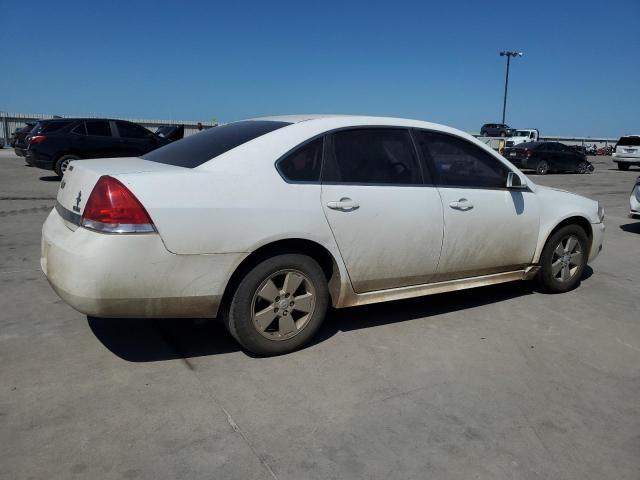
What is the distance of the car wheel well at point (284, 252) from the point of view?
3.32 meters

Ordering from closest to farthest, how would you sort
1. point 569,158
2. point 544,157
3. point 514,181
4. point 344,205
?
1. point 344,205
2. point 514,181
3. point 544,157
4. point 569,158

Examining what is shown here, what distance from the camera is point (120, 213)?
2961mm

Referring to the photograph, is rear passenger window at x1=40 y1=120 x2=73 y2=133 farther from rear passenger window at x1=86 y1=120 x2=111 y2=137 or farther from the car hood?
the car hood

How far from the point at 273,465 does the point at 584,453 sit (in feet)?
4.89

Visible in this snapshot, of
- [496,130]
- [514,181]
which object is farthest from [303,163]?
[496,130]

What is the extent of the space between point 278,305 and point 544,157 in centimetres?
2088

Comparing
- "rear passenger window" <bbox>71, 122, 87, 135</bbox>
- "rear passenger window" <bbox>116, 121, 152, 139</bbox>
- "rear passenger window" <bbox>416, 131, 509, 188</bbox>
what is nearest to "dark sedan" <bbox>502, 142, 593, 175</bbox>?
"rear passenger window" <bbox>116, 121, 152, 139</bbox>

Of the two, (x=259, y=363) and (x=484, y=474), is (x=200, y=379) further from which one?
(x=484, y=474)

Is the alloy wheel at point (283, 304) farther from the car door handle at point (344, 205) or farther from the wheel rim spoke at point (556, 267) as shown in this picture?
the wheel rim spoke at point (556, 267)

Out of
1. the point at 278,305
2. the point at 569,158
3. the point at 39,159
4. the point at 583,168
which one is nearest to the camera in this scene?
the point at 278,305

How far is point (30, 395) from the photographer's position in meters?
2.93

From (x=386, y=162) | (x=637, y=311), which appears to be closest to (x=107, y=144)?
(x=386, y=162)

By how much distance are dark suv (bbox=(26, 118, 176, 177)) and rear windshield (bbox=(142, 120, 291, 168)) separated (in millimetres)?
10203

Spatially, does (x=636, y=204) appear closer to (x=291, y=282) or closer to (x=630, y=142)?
(x=291, y=282)
